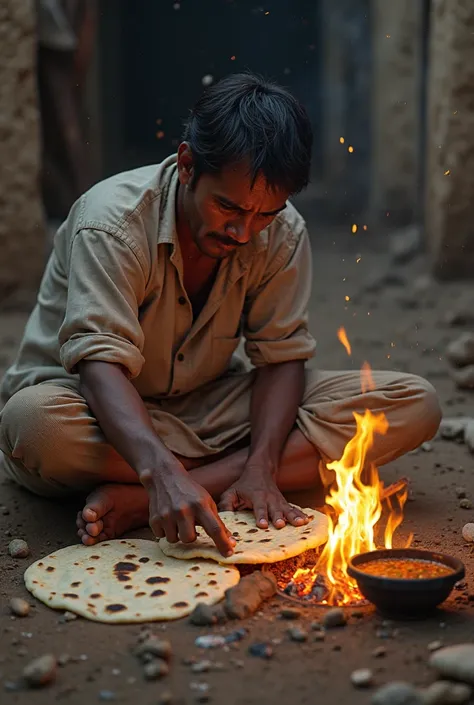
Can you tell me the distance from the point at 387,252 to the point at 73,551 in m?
5.98

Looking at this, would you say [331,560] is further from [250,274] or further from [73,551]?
[250,274]

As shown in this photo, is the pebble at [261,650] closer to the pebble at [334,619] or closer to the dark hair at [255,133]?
the pebble at [334,619]

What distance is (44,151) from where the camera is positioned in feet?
25.5

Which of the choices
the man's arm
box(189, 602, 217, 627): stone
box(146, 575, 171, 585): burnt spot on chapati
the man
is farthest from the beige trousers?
box(189, 602, 217, 627): stone

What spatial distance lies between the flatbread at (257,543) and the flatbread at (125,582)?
3 cm

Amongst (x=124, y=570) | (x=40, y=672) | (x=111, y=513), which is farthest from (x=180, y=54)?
(x=40, y=672)

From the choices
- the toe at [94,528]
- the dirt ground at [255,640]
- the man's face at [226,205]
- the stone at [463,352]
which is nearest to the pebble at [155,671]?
the dirt ground at [255,640]

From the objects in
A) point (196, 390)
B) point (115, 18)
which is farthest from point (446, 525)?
point (115, 18)

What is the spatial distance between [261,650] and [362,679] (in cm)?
27

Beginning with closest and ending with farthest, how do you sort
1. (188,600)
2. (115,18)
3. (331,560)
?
(188,600) → (331,560) → (115,18)

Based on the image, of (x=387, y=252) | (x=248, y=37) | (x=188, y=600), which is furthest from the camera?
(x=248, y=37)

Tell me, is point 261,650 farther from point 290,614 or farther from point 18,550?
point 18,550

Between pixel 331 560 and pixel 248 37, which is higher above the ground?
pixel 248 37

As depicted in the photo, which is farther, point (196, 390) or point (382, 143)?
point (382, 143)
